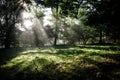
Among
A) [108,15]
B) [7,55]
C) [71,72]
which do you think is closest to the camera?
[108,15]

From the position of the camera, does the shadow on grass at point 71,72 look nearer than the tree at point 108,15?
No

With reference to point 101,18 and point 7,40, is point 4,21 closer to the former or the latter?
point 7,40

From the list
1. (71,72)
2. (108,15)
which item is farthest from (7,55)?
(108,15)

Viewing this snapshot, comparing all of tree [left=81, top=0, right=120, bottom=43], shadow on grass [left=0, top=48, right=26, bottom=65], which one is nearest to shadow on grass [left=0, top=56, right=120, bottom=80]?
tree [left=81, top=0, right=120, bottom=43]

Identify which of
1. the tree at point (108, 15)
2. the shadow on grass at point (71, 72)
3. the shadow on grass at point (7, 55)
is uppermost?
the tree at point (108, 15)

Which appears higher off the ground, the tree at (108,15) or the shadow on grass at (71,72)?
the tree at (108,15)

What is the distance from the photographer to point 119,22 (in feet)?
30.7

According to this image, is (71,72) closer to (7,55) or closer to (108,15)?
(108,15)

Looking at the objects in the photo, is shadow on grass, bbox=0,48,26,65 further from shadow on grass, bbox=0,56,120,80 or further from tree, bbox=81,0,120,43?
tree, bbox=81,0,120,43

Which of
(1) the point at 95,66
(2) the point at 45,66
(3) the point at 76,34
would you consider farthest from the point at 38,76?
(3) the point at 76,34

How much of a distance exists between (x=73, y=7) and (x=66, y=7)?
1.77 ft

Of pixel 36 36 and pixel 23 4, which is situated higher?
pixel 23 4

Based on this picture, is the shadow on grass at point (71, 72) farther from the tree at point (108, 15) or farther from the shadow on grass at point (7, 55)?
the shadow on grass at point (7, 55)

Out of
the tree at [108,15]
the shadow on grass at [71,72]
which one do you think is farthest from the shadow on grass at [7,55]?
the tree at [108,15]
